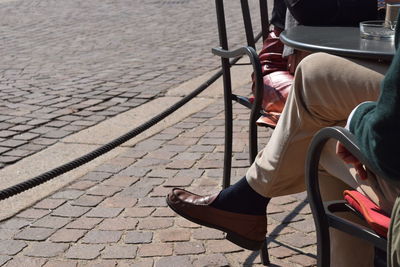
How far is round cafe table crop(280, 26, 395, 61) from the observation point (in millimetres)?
2170

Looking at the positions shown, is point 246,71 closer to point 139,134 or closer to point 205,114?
point 205,114

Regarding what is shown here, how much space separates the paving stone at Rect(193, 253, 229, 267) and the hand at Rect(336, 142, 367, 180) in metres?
1.19

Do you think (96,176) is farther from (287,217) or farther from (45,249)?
(287,217)

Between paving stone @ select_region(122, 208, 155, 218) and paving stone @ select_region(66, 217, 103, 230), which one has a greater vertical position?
paving stone @ select_region(66, 217, 103, 230)

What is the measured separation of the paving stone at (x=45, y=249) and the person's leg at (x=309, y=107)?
1.11m

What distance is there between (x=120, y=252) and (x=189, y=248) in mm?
300

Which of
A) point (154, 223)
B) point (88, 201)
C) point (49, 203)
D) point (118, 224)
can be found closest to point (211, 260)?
point (154, 223)

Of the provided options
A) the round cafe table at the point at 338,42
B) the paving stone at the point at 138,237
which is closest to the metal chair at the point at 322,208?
the round cafe table at the point at 338,42

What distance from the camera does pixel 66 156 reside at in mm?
4629

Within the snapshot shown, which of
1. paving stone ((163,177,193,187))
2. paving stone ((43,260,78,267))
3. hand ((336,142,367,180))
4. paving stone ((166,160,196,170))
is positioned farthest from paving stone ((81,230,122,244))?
hand ((336,142,367,180))

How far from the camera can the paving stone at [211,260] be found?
3.08 metres

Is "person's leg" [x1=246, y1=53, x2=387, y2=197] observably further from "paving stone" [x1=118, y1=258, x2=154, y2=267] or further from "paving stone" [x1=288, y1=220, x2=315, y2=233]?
"paving stone" [x1=288, y1=220, x2=315, y2=233]

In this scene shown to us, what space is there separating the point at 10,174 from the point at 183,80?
284 cm

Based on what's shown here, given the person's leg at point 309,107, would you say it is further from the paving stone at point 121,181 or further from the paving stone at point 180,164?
the paving stone at point 180,164
